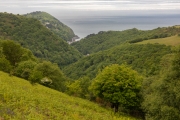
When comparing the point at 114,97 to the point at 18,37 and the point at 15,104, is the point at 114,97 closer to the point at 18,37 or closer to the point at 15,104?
the point at 15,104

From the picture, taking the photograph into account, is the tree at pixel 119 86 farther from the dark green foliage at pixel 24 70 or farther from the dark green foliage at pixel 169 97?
the dark green foliage at pixel 24 70

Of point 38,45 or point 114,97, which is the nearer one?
point 114,97

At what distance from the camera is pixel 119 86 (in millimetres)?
26656

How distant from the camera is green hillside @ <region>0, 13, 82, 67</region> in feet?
456

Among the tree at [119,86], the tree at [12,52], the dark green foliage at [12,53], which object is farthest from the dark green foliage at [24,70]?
the tree at [119,86]

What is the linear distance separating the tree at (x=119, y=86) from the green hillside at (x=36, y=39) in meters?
111

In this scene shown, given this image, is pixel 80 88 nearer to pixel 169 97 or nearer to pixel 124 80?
pixel 124 80

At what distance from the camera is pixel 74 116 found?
50.1ft

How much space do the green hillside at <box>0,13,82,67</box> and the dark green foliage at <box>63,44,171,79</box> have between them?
2383 cm

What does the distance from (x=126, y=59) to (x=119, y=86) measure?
258 feet

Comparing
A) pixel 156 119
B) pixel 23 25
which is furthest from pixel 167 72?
pixel 23 25

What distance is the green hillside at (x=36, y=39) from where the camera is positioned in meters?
139

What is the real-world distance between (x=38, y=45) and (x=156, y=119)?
132 m

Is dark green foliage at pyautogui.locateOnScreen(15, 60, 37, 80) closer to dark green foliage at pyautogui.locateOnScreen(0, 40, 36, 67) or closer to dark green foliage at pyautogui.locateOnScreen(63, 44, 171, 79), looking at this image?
dark green foliage at pyautogui.locateOnScreen(0, 40, 36, 67)
